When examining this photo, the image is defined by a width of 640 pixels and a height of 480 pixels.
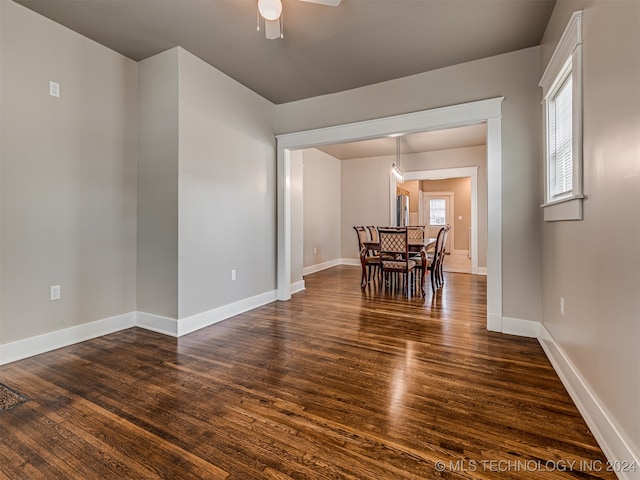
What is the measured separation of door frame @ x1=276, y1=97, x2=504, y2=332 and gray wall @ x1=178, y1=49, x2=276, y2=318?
0.50ft

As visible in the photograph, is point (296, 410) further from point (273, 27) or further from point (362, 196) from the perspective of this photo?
point (362, 196)

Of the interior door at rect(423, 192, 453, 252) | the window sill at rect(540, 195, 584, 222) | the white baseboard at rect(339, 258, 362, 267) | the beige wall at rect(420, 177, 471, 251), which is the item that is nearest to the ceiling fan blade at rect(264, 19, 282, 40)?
the window sill at rect(540, 195, 584, 222)

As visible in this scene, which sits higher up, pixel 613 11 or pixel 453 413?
pixel 613 11

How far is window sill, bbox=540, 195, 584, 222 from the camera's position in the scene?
1.77 metres

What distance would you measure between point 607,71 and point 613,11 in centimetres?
24

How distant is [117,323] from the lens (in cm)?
306

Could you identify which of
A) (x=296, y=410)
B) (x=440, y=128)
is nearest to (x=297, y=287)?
(x=440, y=128)

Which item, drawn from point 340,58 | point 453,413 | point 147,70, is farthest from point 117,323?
point 340,58

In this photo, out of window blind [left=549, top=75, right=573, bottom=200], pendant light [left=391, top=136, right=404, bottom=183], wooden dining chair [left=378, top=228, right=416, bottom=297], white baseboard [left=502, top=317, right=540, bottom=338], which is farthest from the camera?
pendant light [left=391, top=136, right=404, bottom=183]

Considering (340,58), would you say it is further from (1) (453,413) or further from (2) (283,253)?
(1) (453,413)

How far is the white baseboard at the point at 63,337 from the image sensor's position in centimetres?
234

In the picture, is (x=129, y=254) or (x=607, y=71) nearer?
(x=607, y=71)

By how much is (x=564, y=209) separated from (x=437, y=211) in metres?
9.12

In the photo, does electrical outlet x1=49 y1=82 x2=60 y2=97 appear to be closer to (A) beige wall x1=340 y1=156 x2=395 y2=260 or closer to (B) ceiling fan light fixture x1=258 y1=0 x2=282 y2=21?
(B) ceiling fan light fixture x1=258 y1=0 x2=282 y2=21
